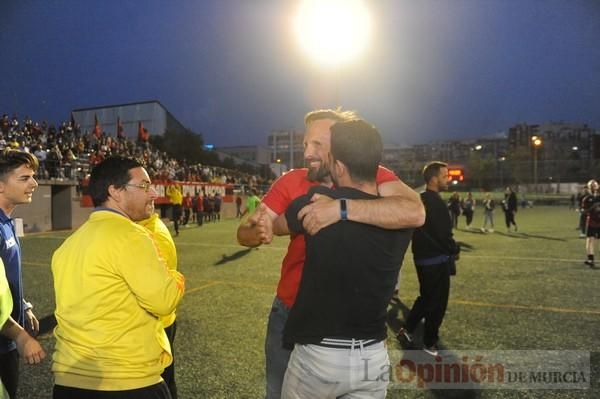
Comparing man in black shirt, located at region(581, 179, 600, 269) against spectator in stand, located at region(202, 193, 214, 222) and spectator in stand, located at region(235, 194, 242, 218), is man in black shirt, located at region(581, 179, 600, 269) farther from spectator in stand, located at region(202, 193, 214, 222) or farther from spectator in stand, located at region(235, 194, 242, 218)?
spectator in stand, located at region(235, 194, 242, 218)

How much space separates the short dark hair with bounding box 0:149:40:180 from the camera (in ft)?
11.0

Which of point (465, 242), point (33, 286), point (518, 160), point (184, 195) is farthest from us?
point (518, 160)

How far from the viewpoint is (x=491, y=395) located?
421 centimetres

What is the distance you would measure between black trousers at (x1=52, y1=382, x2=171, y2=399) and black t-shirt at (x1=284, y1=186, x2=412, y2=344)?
774 mm

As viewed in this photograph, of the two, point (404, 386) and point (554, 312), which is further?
point (554, 312)

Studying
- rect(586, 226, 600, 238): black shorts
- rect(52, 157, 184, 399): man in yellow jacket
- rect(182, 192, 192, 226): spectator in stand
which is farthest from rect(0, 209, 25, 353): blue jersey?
rect(182, 192, 192, 226): spectator in stand

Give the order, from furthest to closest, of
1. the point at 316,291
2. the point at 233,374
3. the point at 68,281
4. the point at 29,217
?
1. the point at 29,217
2. the point at 233,374
3. the point at 68,281
4. the point at 316,291

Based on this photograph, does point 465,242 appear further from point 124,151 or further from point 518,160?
point 518,160

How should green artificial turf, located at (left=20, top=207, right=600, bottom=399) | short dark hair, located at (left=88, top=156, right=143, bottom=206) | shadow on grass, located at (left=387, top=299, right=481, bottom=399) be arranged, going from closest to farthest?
short dark hair, located at (left=88, top=156, right=143, bottom=206) → shadow on grass, located at (left=387, top=299, right=481, bottom=399) → green artificial turf, located at (left=20, top=207, right=600, bottom=399)

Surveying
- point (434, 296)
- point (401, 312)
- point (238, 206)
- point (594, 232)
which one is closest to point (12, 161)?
point (434, 296)

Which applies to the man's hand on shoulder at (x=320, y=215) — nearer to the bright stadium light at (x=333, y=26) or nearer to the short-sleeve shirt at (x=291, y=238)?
the short-sleeve shirt at (x=291, y=238)

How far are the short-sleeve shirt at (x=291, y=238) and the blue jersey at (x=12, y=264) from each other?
1.85 metres

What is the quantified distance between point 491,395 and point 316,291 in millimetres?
3200

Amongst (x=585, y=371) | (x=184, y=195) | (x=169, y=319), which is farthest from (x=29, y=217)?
(x=585, y=371)
